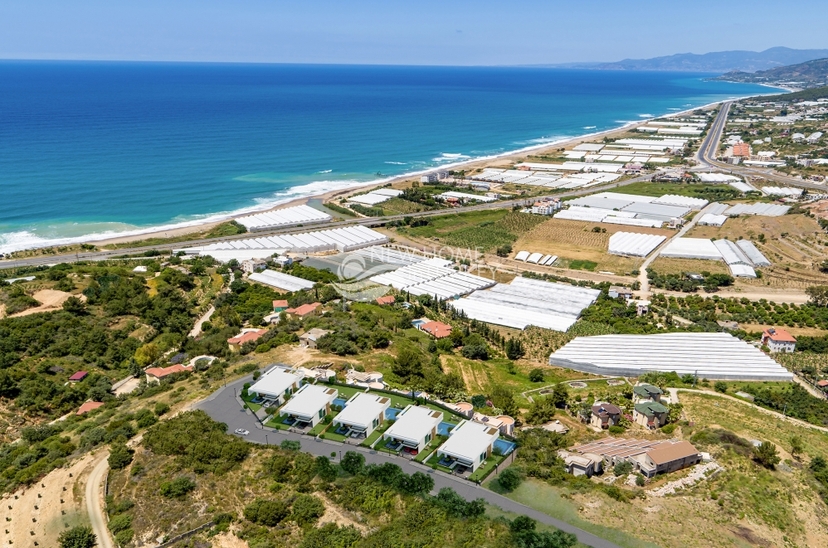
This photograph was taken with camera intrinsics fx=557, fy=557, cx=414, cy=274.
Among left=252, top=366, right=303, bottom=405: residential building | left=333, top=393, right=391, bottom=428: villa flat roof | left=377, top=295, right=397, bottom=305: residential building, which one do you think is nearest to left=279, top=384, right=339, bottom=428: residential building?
left=252, top=366, right=303, bottom=405: residential building

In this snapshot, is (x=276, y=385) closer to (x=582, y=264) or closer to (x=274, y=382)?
(x=274, y=382)

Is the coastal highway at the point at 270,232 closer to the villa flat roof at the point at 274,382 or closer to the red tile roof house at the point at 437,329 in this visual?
the red tile roof house at the point at 437,329

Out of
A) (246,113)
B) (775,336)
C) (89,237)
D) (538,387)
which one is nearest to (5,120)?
(246,113)

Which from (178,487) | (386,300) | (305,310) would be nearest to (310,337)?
(305,310)

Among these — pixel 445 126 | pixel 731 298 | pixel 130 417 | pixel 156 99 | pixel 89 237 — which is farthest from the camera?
pixel 156 99

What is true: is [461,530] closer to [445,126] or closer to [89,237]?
[89,237]
